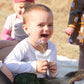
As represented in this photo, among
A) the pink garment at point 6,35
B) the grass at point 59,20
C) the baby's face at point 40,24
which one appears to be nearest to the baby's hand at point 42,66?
the baby's face at point 40,24

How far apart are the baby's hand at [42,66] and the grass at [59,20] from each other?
7.30ft

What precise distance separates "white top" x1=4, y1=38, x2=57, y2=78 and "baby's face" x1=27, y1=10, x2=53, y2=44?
9cm

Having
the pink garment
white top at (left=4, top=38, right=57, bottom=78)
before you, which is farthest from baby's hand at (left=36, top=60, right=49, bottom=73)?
the pink garment

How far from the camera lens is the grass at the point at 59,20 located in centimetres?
396

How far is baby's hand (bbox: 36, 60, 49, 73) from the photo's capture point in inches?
54.9

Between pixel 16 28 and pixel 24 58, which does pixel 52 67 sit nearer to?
pixel 24 58

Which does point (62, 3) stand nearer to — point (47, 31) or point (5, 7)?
point (5, 7)

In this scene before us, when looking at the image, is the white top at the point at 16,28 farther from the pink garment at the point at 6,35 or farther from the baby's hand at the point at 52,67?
the baby's hand at the point at 52,67

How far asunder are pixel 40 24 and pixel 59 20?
5.36 m

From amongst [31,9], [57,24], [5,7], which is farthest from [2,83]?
[5,7]

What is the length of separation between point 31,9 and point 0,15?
17.3 feet

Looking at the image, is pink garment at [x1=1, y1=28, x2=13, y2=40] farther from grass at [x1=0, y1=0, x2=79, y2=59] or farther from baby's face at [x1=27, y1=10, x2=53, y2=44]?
grass at [x1=0, y1=0, x2=79, y2=59]

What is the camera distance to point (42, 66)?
55.3 inches

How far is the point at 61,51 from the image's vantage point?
12.5ft
